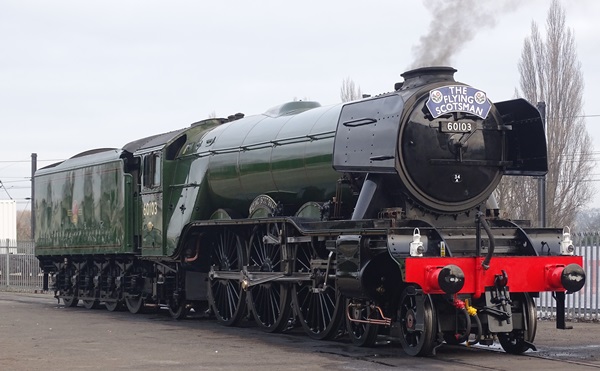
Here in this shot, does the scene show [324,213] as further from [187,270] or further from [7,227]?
[7,227]

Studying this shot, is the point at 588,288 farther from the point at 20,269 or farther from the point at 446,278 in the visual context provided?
the point at 20,269

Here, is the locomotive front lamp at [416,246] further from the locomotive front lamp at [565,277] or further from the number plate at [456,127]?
the locomotive front lamp at [565,277]

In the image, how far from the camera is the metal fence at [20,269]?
106 feet

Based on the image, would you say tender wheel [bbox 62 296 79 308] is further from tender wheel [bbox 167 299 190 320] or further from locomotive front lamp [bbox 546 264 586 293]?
locomotive front lamp [bbox 546 264 586 293]

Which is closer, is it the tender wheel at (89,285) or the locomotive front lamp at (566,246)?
the locomotive front lamp at (566,246)

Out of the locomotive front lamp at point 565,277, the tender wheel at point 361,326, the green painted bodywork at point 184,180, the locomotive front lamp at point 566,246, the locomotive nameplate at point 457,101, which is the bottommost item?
the tender wheel at point 361,326

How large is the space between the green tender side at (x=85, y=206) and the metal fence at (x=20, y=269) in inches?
338

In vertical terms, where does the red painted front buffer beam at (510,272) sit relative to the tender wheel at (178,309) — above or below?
above

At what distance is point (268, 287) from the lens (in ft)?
47.6

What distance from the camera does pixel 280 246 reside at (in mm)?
13875

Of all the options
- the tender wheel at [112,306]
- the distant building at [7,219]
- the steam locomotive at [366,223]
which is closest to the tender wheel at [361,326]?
the steam locomotive at [366,223]

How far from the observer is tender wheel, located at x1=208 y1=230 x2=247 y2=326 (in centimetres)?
1544

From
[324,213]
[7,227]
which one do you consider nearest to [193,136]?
Result: [324,213]

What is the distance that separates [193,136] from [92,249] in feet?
14.2
